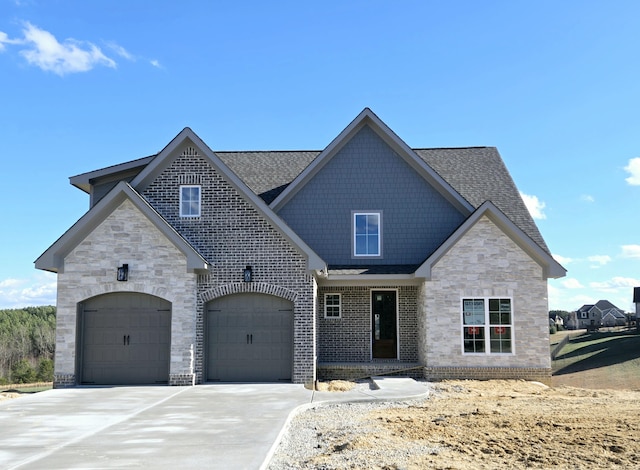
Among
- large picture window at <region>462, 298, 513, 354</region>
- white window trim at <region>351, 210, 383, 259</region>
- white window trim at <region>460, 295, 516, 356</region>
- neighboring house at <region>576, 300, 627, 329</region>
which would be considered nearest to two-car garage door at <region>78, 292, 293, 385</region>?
→ white window trim at <region>351, 210, 383, 259</region>

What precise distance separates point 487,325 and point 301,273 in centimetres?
562

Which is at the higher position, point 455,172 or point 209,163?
point 455,172

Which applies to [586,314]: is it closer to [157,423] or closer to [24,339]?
[24,339]

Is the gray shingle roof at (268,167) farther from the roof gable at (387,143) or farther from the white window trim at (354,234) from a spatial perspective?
the white window trim at (354,234)

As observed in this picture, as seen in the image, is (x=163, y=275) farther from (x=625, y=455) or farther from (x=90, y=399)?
(x=625, y=455)

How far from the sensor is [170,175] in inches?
679

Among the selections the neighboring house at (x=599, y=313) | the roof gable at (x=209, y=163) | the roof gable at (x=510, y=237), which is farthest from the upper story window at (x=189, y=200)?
the neighboring house at (x=599, y=313)

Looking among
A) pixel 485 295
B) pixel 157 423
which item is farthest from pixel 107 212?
pixel 485 295

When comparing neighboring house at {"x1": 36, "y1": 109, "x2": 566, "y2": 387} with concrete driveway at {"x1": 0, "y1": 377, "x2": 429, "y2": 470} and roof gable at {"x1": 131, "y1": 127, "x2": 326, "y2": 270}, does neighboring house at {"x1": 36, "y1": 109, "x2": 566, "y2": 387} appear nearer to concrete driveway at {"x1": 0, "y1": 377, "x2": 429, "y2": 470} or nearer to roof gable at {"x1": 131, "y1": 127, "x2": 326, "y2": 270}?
roof gable at {"x1": 131, "y1": 127, "x2": 326, "y2": 270}

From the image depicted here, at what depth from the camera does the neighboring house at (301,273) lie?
1599 cm

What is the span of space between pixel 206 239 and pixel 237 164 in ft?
21.1

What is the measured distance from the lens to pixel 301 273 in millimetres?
16406

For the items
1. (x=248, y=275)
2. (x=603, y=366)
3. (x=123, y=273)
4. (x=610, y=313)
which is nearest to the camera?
(x=123, y=273)

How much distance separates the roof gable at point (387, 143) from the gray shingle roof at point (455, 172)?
73 cm
